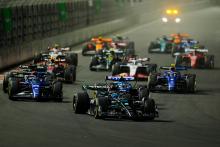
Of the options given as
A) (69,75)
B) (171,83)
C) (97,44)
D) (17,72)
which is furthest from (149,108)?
(97,44)

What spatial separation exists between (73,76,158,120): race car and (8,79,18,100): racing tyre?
346cm

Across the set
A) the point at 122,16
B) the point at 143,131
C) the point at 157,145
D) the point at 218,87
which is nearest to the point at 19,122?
the point at 143,131

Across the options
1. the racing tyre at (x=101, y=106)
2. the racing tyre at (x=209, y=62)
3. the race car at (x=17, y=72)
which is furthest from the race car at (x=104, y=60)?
the racing tyre at (x=101, y=106)

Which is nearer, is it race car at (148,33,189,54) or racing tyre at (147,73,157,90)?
racing tyre at (147,73,157,90)

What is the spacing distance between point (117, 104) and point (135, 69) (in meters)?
13.0

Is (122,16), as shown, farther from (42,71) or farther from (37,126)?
(37,126)

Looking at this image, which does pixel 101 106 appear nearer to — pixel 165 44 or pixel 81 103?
pixel 81 103

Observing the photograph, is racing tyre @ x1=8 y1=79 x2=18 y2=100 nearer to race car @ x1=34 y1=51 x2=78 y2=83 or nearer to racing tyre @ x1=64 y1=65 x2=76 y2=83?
race car @ x1=34 y1=51 x2=78 y2=83

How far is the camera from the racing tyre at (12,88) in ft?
93.1

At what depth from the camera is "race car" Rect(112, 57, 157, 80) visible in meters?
37.1

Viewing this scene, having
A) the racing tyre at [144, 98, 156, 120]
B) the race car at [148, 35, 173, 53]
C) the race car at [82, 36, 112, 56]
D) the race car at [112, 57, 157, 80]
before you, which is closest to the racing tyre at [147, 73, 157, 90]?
the race car at [112, 57, 157, 80]

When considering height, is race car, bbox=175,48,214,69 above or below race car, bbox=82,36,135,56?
below

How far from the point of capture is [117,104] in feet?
79.7

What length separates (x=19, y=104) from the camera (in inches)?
1092
